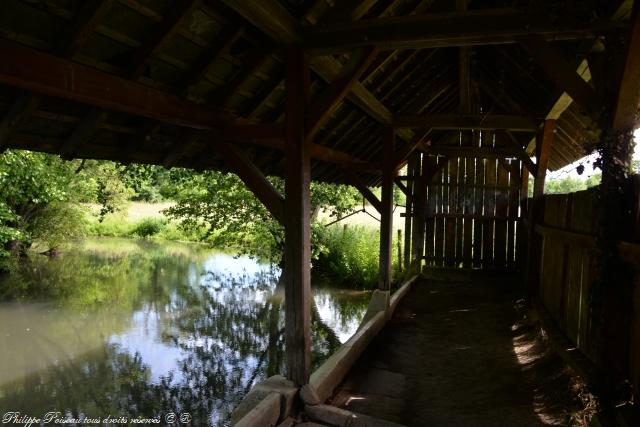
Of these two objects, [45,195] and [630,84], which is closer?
[630,84]

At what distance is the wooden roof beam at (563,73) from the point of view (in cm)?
312

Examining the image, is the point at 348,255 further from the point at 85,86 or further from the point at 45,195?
Result: the point at 85,86

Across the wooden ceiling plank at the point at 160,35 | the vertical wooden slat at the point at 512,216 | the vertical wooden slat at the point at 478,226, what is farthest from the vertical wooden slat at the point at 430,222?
the wooden ceiling plank at the point at 160,35

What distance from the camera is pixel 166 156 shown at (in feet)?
13.9

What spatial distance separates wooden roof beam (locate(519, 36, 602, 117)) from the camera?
3.12 metres

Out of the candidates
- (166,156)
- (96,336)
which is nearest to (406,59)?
(166,156)

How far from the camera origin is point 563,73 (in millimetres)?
3203

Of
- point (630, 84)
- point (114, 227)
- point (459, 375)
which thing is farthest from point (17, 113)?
point (114, 227)

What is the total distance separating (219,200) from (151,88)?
10.8 meters

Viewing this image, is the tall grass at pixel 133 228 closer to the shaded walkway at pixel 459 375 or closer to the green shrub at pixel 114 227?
the green shrub at pixel 114 227

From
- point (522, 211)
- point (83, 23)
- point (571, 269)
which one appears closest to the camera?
point (83, 23)

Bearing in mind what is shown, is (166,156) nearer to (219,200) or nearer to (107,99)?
(107,99)

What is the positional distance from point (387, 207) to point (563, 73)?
4.19 metres

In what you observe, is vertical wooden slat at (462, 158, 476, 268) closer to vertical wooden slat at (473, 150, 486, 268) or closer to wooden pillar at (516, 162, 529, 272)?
vertical wooden slat at (473, 150, 486, 268)
